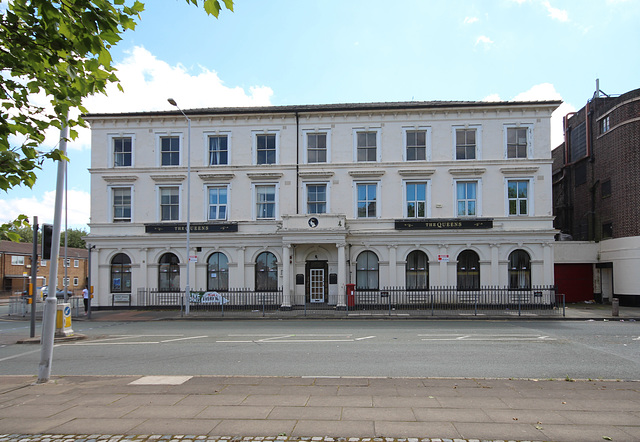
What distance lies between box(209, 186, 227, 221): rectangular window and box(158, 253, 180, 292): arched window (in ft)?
10.9

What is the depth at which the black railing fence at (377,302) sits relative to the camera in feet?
74.2

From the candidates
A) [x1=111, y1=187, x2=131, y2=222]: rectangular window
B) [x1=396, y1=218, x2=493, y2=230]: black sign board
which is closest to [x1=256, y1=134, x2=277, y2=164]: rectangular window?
[x1=111, y1=187, x2=131, y2=222]: rectangular window

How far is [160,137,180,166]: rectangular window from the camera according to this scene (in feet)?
86.0

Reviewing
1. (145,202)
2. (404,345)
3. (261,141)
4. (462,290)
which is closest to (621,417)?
(404,345)

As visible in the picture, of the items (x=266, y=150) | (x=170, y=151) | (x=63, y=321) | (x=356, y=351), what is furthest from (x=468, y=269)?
(x=63, y=321)

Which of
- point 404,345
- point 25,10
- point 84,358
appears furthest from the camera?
point 404,345

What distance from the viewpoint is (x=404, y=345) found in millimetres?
12336

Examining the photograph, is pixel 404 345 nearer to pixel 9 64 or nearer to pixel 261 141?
pixel 9 64

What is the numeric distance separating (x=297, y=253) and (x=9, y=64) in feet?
67.3

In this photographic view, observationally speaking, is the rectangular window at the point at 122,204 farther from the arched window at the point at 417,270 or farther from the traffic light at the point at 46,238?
the arched window at the point at 417,270

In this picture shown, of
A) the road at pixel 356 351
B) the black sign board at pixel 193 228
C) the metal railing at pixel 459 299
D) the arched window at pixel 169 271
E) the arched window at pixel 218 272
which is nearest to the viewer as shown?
the road at pixel 356 351

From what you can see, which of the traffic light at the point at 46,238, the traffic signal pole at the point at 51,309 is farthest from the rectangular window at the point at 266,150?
the traffic signal pole at the point at 51,309

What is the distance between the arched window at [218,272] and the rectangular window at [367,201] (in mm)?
8318

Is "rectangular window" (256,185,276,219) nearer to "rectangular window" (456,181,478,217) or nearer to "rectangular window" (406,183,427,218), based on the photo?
"rectangular window" (406,183,427,218)
